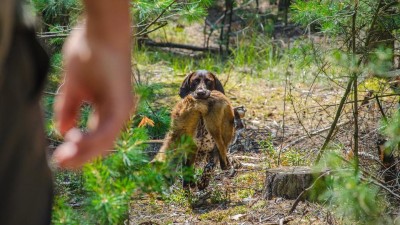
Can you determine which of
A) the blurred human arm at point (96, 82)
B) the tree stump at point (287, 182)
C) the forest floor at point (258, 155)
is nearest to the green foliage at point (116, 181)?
the forest floor at point (258, 155)

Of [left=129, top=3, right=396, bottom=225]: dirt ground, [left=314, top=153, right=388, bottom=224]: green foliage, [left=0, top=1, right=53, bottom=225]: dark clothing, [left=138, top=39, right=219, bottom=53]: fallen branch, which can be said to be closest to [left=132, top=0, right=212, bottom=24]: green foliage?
[left=129, top=3, right=396, bottom=225]: dirt ground

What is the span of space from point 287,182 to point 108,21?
18.0 ft

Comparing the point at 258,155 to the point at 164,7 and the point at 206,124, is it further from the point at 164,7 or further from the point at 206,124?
the point at 164,7

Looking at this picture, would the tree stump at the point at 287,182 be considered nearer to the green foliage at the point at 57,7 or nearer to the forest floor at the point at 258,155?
the forest floor at the point at 258,155

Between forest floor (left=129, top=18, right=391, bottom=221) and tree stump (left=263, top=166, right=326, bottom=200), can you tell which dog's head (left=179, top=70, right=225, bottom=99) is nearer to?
forest floor (left=129, top=18, right=391, bottom=221)

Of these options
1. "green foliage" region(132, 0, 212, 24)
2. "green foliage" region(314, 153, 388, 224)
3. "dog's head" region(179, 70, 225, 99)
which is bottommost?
"dog's head" region(179, 70, 225, 99)

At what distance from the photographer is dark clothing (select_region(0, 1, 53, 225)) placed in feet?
5.77

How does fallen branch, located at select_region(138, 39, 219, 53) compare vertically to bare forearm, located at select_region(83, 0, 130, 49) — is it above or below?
below

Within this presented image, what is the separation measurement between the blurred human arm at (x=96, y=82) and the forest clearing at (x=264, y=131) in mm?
1400

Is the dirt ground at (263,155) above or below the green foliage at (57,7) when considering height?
below

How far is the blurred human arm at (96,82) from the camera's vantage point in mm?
1541

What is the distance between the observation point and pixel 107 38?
1596mm

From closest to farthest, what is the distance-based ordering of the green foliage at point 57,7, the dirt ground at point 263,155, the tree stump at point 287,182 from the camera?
the green foliage at point 57,7
the dirt ground at point 263,155
the tree stump at point 287,182

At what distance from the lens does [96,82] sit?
156 cm
